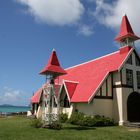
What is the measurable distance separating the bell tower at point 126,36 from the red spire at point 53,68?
907 centimetres

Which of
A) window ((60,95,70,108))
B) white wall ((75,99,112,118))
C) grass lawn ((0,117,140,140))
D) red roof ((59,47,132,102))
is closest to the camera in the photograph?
grass lawn ((0,117,140,140))

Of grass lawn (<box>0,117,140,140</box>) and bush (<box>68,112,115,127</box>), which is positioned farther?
bush (<box>68,112,115,127</box>)

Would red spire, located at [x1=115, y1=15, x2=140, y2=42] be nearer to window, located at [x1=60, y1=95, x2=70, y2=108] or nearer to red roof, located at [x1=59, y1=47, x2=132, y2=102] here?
red roof, located at [x1=59, y1=47, x2=132, y2=102]

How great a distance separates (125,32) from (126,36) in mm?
731

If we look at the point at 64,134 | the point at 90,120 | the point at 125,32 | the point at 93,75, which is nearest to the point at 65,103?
the point at 93,75

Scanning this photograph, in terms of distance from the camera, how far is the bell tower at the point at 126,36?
27.8 m

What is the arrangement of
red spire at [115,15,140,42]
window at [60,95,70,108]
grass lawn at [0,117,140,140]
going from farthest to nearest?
1. window at [60,95,70,108]
2. red spire at [115,15,140,42]
3. grass lawn at [0,117,140,140]

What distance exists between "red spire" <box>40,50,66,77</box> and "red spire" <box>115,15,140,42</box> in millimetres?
9069

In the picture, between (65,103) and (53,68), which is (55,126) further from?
(65,103)

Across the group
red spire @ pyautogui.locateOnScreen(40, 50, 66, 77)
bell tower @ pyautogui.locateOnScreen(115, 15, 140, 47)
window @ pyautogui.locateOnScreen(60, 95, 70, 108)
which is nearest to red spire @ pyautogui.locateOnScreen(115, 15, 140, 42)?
bell tower @ pyautogui.locateOnScreen(115, 15, 140, 47)

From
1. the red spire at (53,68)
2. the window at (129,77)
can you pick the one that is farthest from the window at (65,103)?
the window at (129,77)

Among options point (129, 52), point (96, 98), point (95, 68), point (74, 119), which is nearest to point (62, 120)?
point (74, 119)

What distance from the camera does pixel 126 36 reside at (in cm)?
2773

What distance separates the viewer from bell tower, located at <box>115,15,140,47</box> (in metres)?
27.8
